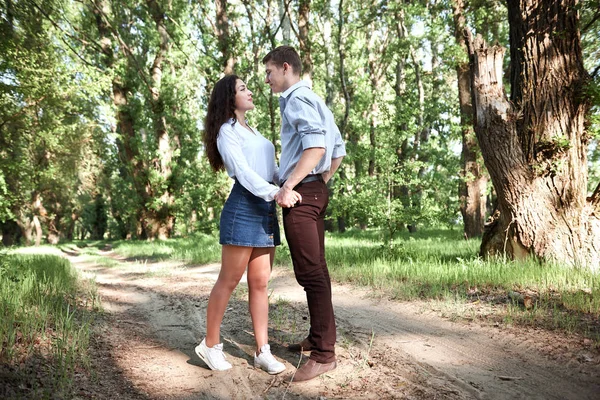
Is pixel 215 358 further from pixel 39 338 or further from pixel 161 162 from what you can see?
pixel 161 162

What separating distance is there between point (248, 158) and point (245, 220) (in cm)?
47

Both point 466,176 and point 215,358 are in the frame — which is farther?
point 466,176

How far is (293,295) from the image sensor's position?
6258 mm

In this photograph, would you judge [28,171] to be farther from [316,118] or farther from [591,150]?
[591,150]

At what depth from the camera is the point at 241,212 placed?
10.8 ft

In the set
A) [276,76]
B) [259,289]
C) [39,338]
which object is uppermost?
[276,76]

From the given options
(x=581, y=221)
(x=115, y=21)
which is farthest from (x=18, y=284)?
(x=115, y=21)

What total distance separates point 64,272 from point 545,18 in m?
8.39

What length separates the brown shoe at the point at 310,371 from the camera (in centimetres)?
313

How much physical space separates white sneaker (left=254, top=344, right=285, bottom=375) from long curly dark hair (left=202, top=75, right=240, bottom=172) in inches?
62.2

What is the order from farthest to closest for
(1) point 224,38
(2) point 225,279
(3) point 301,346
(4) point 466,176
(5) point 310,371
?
(1) point 224,38
(4) point 466,176
(3) point 301,346
(2) point 225,279
(5) point 310,371

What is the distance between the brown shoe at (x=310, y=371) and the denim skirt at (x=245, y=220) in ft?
3.04

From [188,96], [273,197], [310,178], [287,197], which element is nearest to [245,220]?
[273,197]

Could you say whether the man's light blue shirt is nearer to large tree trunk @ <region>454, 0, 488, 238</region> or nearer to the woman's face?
the woman's face
